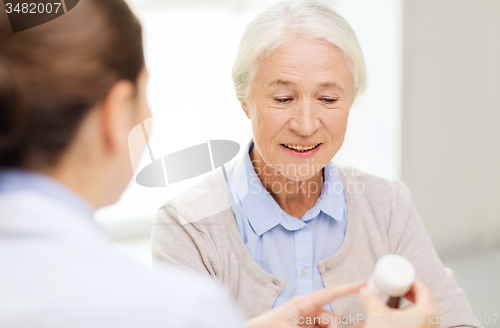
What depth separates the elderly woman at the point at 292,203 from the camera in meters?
0.88

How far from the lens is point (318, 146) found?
0.96 meters

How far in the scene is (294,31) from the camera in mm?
891

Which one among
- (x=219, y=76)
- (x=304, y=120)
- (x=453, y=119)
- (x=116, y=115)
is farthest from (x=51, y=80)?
(x=453, y=119)

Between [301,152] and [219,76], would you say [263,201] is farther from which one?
[219,76]

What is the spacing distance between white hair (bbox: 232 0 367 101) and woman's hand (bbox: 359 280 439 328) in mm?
562

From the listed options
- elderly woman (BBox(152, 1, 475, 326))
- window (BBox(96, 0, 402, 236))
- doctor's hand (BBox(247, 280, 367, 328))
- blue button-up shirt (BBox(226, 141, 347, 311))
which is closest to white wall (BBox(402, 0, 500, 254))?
window (BBox(96, 0, 402, 236))

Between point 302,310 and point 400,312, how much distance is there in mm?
133

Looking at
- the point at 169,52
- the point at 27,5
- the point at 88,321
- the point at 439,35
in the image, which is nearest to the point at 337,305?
the point at 88,321

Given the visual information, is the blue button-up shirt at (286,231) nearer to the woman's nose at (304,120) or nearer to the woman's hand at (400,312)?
the woman's nose at (304,120)

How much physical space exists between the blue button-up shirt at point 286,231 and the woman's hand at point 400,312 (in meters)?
0.36

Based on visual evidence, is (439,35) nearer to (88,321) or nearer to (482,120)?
→ (482,120)

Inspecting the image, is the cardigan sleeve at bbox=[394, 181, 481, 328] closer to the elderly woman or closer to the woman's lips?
the elderly woman

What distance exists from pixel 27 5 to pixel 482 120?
7.20 ft

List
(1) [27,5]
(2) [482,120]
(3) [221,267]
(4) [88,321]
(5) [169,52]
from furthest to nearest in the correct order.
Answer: (2) [482,120] < (5) [169,52] < (3) [221,267] < (1) [27,5] < (4) [88,321]
